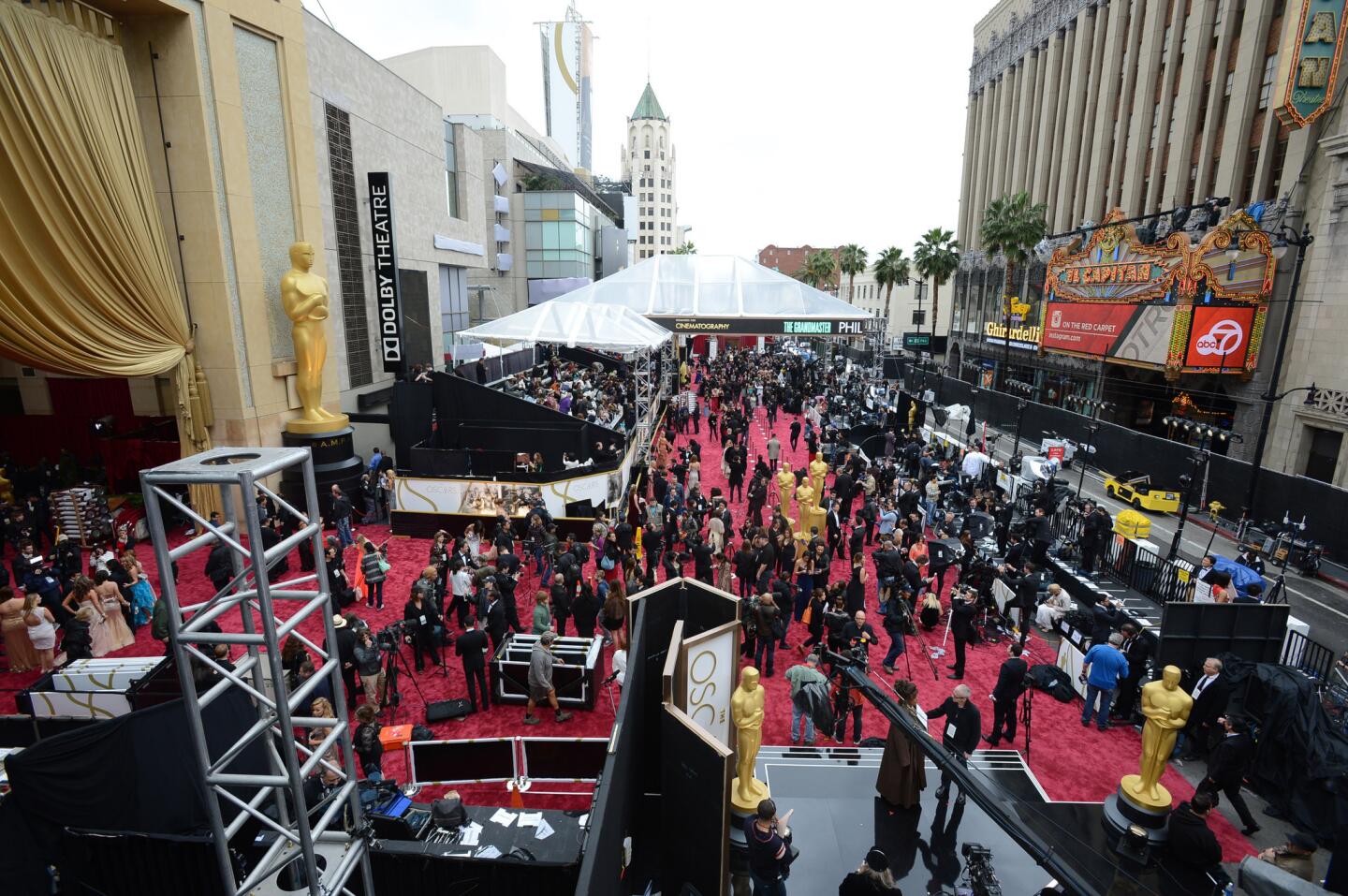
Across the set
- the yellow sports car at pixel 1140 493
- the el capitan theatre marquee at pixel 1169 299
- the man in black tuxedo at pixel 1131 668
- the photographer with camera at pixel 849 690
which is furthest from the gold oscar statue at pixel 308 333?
the el capitan theatre marquee at pixel 1169 299

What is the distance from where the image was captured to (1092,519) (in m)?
14.1

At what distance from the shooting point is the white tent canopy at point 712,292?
968 inches

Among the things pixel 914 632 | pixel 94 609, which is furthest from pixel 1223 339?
pixel 94 609

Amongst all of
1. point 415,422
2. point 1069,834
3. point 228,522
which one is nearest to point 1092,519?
point 1069,834

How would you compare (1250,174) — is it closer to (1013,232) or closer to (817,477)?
(1013,232)

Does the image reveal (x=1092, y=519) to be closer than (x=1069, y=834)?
No

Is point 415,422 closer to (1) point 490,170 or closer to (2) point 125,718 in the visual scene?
(2) point 125,718

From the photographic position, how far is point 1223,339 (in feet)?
80.1

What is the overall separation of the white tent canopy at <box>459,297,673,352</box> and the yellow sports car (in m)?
14.8

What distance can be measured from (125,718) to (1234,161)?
37.5 meters

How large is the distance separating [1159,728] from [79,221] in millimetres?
19154

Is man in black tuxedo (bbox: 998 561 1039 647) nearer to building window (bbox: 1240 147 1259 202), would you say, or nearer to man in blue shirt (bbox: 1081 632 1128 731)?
man in blue shirt (bbox: 1081 632 1128 731)

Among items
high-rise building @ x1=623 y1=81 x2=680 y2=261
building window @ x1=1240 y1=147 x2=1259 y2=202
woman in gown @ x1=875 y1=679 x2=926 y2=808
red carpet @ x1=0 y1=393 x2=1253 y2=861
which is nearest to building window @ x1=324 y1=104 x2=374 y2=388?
red carpet @ x1=0 y1=393 x2=1253 y2=861

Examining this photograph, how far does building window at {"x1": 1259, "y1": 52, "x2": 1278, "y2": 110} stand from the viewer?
86.3ft
